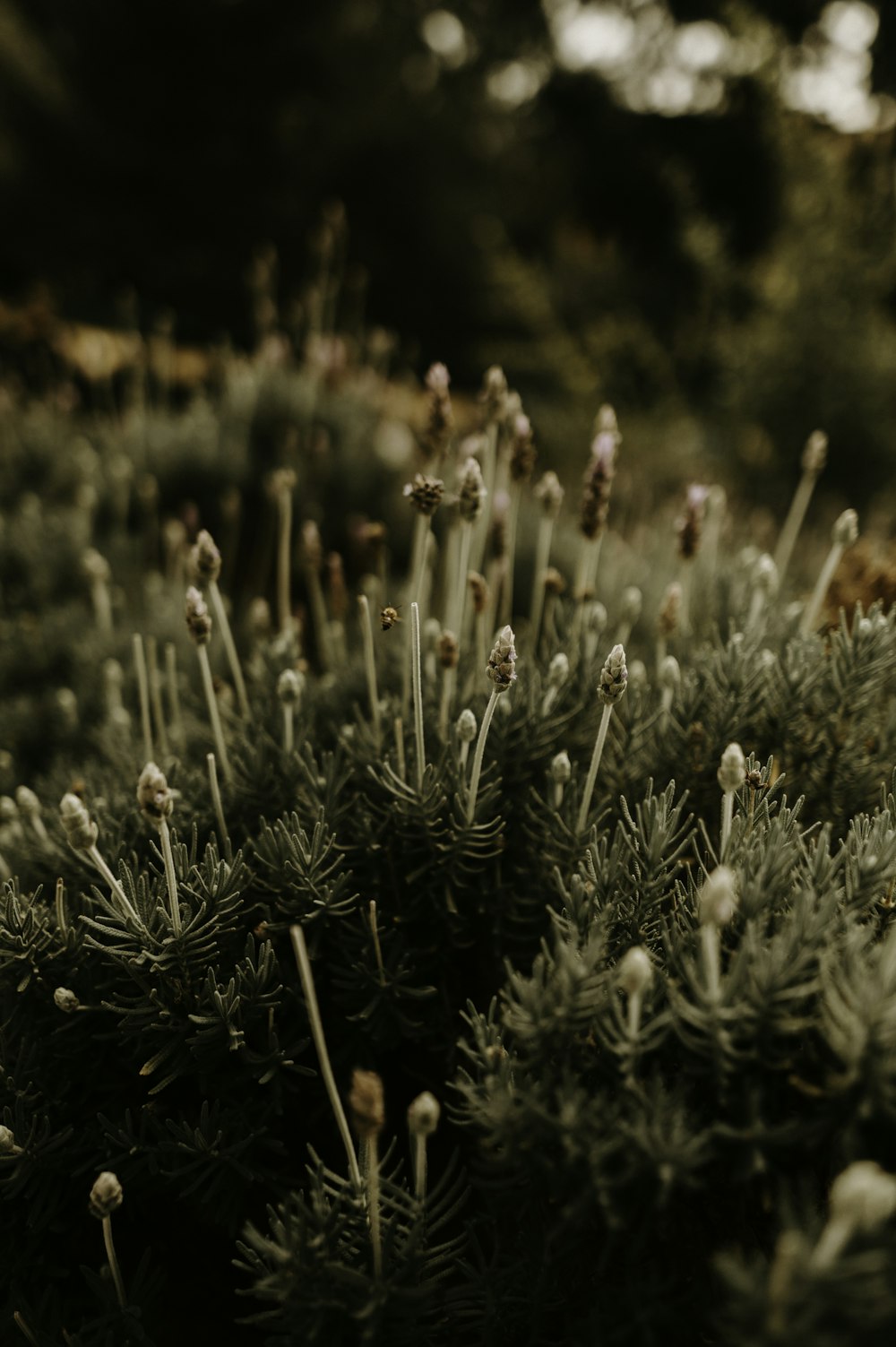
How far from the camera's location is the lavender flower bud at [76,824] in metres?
1.08

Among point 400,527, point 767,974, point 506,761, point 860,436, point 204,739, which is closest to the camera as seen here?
point 767,974

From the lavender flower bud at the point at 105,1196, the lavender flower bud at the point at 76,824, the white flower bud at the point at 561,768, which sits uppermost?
the white flower bud at the point at 561,768

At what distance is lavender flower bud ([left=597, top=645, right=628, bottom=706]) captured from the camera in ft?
3.76

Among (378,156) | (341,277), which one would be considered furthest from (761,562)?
(378,156)

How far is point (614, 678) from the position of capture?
3.79 ft

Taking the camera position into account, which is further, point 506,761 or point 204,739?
point 204,739

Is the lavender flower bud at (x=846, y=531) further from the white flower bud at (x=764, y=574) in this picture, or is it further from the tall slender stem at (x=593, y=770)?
the tall slender stem at (x=593, y=770)

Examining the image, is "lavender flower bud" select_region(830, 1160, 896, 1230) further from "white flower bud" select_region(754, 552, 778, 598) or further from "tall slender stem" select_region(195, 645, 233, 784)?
"white flower bud" select_region(754, 552, 778, 598)

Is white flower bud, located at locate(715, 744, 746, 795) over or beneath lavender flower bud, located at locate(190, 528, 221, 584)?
beneath

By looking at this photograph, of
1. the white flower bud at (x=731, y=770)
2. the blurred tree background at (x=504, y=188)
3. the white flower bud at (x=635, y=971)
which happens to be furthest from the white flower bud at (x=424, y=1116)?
the blurred tree background at (x=504, y=188)

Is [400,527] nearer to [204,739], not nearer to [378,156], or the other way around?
[204,739]

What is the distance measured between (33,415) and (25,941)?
309 cm

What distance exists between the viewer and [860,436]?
197 inches

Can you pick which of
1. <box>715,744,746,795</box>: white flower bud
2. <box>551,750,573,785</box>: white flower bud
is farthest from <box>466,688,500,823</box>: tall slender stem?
<box>715,744,746,795</box>: white flower bud
